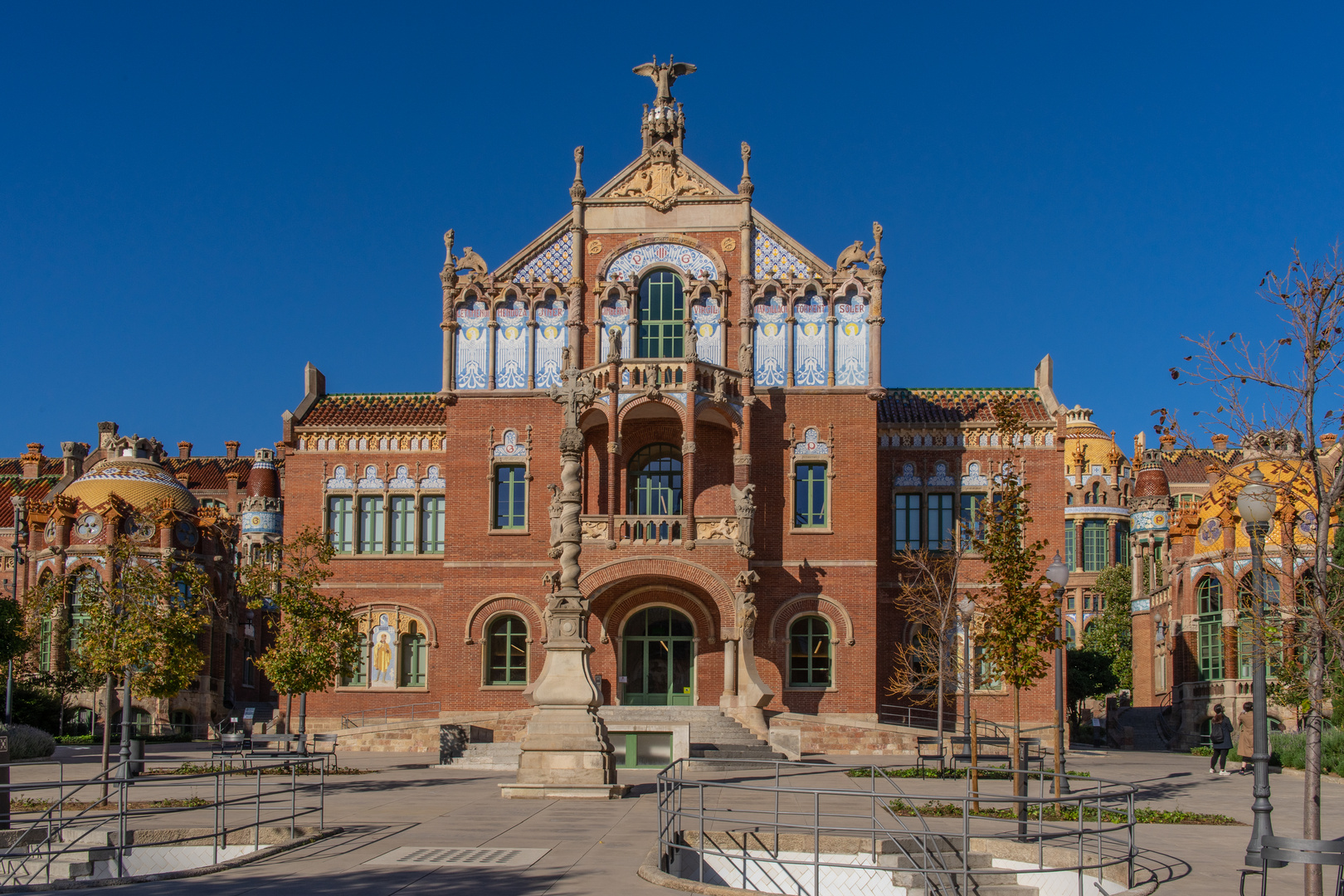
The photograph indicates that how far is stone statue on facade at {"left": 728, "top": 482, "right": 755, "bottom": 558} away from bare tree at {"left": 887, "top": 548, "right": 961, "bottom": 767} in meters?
4.43

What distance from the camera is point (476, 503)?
38344 millimetres

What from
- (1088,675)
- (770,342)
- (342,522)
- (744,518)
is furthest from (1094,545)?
(342,522)

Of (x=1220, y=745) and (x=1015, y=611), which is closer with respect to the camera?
(x=1015, y=611)

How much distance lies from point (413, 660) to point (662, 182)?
15962mm

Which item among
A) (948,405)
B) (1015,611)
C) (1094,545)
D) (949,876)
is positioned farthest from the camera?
(1094,545)

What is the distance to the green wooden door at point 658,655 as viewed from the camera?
37.0 meters

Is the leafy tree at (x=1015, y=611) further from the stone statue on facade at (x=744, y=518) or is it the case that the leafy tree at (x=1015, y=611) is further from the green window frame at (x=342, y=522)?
the green window frame at (x=342, y=522)

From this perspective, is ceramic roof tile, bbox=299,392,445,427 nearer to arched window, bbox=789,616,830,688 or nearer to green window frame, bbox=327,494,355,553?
green window frame, bbox=327,494,355,553

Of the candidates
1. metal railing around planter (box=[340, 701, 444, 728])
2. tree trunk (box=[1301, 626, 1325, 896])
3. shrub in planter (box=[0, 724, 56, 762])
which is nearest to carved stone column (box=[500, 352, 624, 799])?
tree trunk (box=[1301, 626, 1325, 896])

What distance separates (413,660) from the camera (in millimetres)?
40500

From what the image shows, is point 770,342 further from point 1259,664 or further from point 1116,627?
point 1116,627

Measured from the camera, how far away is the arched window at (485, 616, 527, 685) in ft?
124

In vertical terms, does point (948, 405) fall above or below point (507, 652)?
above

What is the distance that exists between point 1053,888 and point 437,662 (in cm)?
2566
